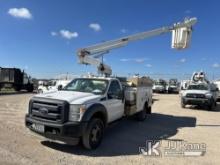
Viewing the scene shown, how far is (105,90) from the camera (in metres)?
8.12

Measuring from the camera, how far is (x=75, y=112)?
6.54 meters

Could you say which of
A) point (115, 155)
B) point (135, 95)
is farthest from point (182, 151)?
point (135, 95)

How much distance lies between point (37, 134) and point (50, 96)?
107cm

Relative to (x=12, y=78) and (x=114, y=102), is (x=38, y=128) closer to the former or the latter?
(x=114, y=102)

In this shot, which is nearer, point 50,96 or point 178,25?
point 50,96

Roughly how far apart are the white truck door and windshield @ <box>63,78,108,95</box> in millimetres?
250

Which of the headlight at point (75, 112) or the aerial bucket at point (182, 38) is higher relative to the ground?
the aerial bucket at point (182, 38)

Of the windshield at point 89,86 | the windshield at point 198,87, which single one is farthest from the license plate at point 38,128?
the windshield at point 198,87

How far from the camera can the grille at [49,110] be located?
6453mm

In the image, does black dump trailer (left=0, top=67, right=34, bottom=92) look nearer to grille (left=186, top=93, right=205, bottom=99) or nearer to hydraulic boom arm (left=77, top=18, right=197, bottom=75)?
hydraulic boom arm (left=77, top=18, right=197, bottom=75)

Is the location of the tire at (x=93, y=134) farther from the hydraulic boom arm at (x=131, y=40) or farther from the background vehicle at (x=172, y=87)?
the background vehicle at (x=172, y=87)

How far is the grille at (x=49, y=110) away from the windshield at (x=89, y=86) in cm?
162

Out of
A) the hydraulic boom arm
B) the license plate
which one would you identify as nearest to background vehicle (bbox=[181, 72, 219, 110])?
the hydraulic boom arm

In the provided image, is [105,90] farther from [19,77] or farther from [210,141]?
[19,77]
